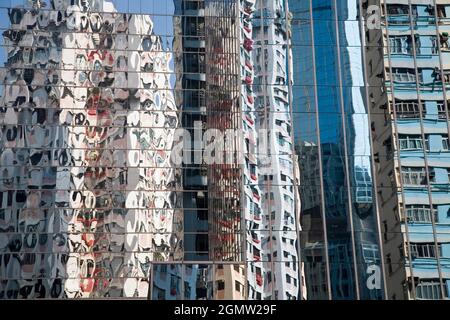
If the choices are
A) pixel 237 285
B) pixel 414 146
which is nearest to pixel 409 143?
pixel 414 146

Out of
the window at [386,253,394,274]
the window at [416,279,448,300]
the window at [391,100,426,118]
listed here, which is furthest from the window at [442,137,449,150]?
the window at [416,279,448,300]

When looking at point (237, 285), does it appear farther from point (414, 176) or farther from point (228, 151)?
point (414, 176)

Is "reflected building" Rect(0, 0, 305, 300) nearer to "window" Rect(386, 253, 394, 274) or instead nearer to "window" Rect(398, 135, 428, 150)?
"window" Rect(386, 253, 394, 274)

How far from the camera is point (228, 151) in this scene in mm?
53188

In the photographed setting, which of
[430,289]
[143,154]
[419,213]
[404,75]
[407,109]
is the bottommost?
[430,289]

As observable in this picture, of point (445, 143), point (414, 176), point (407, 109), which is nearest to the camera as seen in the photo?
point (414, 176)

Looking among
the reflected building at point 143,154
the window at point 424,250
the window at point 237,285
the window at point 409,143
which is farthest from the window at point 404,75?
the window at point 237,285

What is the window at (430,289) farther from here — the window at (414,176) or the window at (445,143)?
the window at (445,143)

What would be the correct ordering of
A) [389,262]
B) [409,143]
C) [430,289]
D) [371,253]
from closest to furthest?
[430,289] → [371,253] → [389,262] → [409,143]

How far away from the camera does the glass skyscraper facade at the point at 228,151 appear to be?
49938 mm

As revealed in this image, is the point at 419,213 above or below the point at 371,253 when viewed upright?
above

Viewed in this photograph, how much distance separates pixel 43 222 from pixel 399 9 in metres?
25.7
